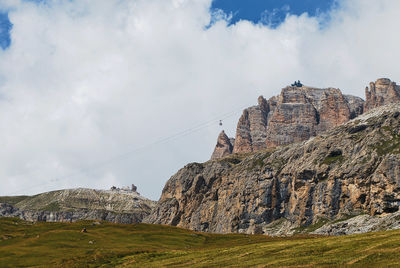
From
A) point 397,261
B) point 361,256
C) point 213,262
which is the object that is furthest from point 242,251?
point 397,261

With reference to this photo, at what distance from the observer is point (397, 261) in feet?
183

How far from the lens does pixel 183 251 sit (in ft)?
338

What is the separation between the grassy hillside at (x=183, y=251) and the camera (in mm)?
66500

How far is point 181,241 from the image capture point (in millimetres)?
139750

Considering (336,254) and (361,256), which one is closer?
(361,256)

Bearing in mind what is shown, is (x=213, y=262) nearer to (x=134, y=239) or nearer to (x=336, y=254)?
(x=336, y=254)

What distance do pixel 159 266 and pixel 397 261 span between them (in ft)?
132

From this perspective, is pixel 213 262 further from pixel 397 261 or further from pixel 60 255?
pixel 60 255

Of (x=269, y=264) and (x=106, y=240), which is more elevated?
(x=106, y=240)

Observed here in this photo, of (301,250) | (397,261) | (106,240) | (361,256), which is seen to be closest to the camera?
(397,261)

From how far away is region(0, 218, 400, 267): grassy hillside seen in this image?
218 feet

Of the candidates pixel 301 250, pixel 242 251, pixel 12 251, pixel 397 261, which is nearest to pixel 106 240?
pixel 12 251

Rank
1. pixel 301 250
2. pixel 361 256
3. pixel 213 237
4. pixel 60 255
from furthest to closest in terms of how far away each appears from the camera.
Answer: pixel 213 237 < pixel 60 255 < pixel 301 250 < pixel 361 256

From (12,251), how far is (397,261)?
84834 millimetres
